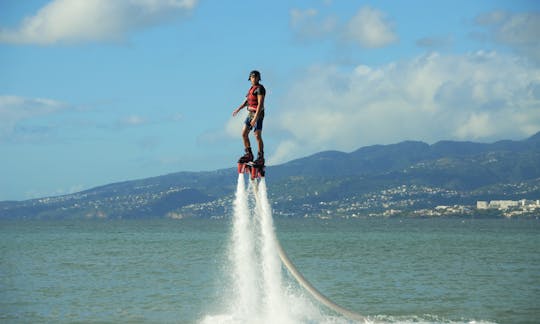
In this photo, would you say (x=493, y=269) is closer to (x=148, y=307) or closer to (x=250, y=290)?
(x=148, y=307)

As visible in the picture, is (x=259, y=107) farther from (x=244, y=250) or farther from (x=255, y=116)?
(x=244, y=250)

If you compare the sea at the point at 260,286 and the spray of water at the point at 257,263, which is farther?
the sea at the point at 260,286

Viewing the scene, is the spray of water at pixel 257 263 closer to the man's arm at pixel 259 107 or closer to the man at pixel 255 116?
the man at pixel 255 116

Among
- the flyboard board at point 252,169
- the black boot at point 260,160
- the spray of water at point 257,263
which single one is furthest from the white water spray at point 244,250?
the black boot at point 260,160

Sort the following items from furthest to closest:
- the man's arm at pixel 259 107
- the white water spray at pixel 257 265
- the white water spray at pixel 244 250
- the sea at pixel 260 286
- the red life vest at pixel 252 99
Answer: the sea at pixel 260 286 → the white water spray at pixel 244 250 → the white water spray at pixel 257 265 → the red life vest at pixel 252 99 → the man's arm at pixel 259 107

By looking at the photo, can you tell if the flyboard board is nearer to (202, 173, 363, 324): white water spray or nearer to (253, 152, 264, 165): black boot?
(253, 152, 264, 165): black boot

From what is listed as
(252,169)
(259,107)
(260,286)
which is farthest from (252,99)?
(260,286)

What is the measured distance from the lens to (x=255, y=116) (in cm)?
2081

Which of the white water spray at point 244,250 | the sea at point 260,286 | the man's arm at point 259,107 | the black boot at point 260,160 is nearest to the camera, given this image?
the man's arm at point 259,107

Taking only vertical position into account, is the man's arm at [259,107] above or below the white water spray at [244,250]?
above

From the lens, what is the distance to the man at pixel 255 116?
2092 cm

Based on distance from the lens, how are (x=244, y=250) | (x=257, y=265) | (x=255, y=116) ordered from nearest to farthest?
1. (x=255, y=116)
2. (x=244, y=250)
3. (x=257, y=265)

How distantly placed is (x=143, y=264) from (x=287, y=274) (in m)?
17.7

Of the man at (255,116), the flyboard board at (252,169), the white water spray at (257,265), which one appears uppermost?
the man at (255,116)
